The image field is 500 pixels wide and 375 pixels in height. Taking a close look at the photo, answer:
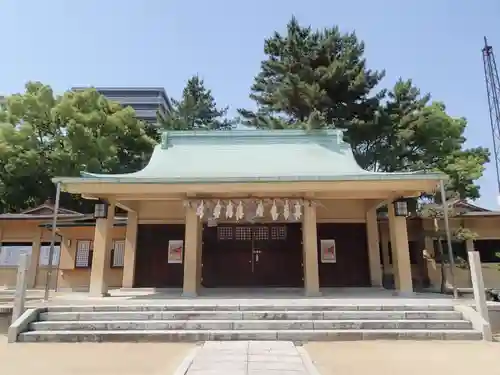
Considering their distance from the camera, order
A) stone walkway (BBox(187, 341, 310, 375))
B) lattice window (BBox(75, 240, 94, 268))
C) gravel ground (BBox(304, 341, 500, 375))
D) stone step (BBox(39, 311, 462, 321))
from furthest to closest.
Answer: lattice window (BBox(75, 240, 94, 268))
stone step (BBox(39, 311, 462, 321))
gravel ground (BBox(304, 341, 500, 375))
stone walkway (BBox(187, 341, 310, 375))

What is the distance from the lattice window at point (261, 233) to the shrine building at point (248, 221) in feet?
0.11

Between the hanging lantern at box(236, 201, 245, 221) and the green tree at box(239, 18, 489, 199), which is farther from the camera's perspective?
the green tree at box(239, 18, 489, 199)

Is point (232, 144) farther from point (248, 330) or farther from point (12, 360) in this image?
point (12, 360)

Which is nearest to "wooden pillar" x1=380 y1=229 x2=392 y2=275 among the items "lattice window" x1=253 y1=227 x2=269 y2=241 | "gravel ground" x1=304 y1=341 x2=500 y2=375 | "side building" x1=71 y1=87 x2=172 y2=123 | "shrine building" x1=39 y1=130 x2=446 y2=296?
"shrine building" x1=39 y1=130 x2=446 y2=296

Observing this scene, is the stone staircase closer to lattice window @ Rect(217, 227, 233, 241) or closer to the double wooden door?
the double wooden door

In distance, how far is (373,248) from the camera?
12344mm

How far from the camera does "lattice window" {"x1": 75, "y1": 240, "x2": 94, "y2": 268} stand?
13.9 metres

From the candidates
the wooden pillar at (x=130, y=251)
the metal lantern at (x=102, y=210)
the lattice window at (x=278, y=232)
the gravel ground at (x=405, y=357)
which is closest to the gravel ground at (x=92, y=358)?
the gravel ground at (x=405, y=357)

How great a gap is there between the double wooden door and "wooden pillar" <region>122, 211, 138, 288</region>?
2.35m

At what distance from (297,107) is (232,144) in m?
10.5

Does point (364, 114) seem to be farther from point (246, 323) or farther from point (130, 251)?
point (246, 323)

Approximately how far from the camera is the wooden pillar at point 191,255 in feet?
32.6

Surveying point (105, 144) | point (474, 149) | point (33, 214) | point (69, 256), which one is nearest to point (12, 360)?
point (69, 256)

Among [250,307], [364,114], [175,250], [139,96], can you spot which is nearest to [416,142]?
[364,114]
